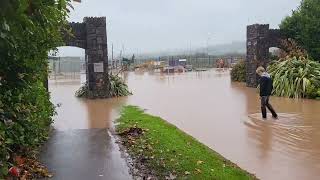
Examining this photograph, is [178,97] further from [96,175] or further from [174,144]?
[96,175]

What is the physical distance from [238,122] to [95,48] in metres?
10.3

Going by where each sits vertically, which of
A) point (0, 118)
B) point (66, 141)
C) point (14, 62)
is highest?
point (14, 62)

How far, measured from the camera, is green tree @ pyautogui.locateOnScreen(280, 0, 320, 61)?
901 inches

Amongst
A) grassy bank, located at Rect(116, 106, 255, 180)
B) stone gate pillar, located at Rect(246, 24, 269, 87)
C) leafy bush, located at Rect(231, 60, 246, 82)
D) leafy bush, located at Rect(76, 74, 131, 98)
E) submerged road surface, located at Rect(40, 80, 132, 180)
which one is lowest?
submerged road surface, located at Rect(40, 80, 132, 180)

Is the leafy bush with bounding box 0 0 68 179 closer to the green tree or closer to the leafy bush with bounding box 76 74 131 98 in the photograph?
the leafy bush with bounding box 76 74 131 98

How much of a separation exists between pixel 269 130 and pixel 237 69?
17.6 m

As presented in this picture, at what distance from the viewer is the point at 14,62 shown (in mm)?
4457

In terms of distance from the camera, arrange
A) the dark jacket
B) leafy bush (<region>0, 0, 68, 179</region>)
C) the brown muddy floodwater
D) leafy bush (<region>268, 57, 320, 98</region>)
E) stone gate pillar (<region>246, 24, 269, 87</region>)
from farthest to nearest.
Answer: stone gate pillar (<region>246, 24, 269, 87</region>) → leafy bush (<region>268, 57, 320, 98</region>) → the dark jacket → the brown muddy floodwater → leafy bush (<region>0, 0, 68, 179</region>)

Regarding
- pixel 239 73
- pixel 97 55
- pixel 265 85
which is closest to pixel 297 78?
pixel 265 85

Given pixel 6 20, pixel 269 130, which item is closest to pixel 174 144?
pixel 269 130

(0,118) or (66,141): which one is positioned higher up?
(0,118)

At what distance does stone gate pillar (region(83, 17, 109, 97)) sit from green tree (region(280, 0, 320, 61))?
28.2ft

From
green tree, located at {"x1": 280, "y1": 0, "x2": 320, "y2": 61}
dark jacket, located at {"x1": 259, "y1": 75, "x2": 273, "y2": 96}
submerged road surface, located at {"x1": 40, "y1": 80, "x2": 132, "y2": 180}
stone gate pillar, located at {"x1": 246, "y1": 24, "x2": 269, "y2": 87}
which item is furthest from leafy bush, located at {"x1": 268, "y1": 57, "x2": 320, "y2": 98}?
submerged road surface, located at {"x1": 40, "y1": 80, "x2": 132, "y2": 180}

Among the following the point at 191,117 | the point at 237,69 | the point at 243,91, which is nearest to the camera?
the point at 191,117
